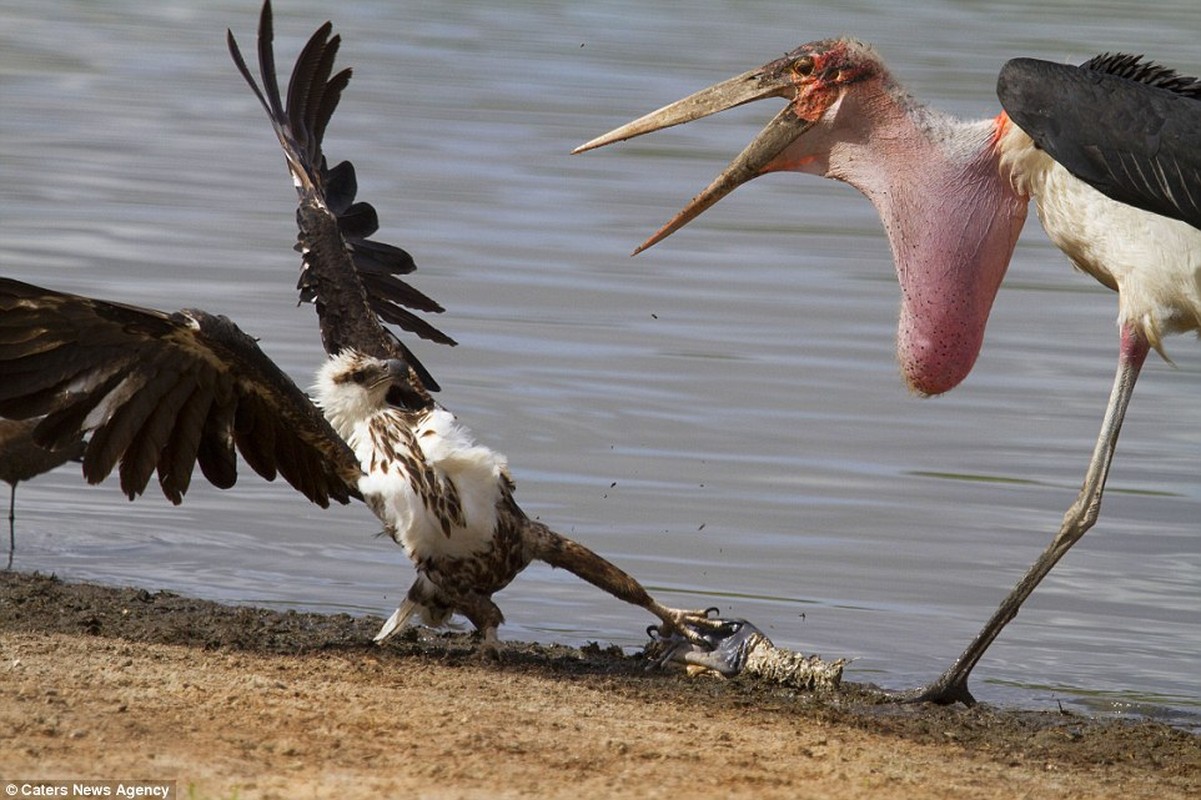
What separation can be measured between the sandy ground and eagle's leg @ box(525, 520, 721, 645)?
20 cm

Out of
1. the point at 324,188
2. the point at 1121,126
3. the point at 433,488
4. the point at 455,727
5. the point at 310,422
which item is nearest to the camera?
the point at 455,727

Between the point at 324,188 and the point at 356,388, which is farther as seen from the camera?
the point at 324,188

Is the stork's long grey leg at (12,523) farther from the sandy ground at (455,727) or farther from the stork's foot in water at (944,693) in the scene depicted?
the stork's foot in water at (944,693)

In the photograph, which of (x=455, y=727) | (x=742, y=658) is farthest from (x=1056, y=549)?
(x=455, y=727)

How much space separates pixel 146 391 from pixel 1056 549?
3027mm

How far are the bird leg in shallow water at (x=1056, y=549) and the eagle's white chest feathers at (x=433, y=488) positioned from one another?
5.05 feet

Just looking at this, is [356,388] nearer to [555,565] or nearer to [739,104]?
[555,565]

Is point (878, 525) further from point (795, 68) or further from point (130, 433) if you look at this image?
point (130, 433)

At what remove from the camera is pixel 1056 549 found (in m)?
7.23

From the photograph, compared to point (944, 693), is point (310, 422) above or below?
above

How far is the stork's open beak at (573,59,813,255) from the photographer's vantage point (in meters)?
7.45

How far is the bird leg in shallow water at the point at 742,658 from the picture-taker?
7117 millimetres

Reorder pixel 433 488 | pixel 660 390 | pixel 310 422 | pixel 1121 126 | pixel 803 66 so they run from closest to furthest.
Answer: pixel 1121 126 → pixel 310 422 → pixel 433 488 → pixel 803 66 → pixel 660 390

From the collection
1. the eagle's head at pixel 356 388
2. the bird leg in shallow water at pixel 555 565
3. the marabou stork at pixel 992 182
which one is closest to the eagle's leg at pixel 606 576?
the bird leg in shallow water at pixel 555 565
